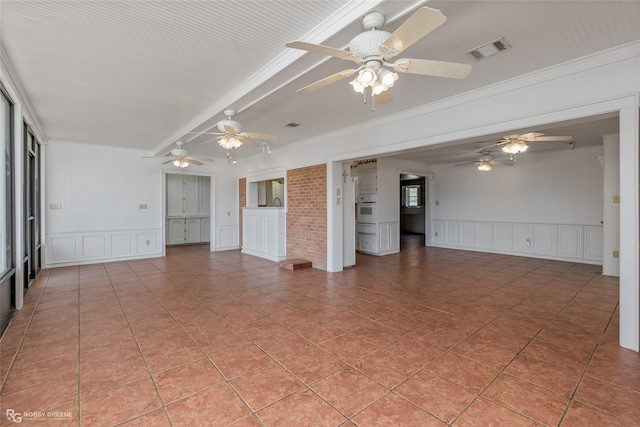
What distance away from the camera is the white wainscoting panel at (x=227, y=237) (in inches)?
330

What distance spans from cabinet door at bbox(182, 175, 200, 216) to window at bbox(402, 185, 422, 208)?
8.20 meters

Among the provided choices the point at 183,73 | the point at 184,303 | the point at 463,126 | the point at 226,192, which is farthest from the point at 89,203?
the point at 463,126

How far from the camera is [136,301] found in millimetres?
3900

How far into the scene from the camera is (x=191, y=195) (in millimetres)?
9711

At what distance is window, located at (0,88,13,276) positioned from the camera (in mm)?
3263

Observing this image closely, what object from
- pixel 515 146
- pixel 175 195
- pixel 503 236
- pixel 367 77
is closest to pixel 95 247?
pixel 175 195

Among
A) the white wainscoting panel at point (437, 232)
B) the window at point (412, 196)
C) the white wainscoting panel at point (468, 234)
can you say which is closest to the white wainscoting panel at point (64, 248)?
the white wainscoting panel at point (437, 232)

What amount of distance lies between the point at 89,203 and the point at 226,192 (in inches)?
123

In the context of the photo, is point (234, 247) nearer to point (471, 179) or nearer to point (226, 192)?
point (226, 192)

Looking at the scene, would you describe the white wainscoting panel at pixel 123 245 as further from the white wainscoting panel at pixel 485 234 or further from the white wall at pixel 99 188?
the white wainscoting panel at pixel 485 234

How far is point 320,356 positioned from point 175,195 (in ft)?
27.8

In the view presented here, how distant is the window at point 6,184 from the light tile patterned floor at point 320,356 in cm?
71

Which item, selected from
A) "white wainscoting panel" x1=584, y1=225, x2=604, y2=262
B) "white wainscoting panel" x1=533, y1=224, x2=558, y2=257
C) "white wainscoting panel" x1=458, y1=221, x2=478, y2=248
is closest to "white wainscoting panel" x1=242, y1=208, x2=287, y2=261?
"white wainscoting panel" x1=458, y1=221, x2=478, y2=248

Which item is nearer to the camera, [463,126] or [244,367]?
[244,367]
